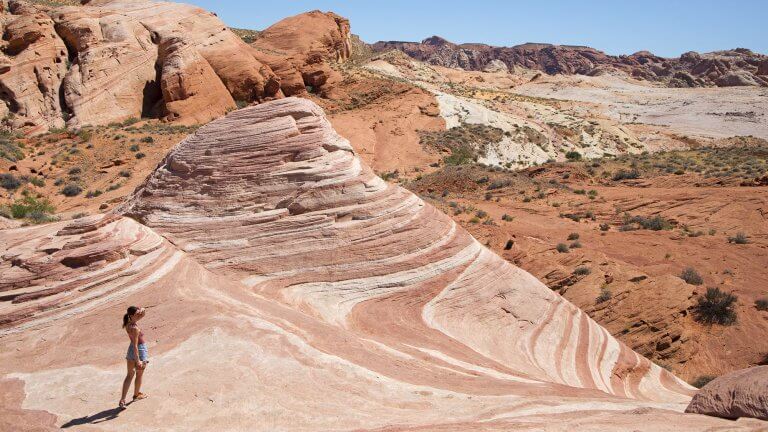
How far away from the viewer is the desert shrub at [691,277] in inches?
687

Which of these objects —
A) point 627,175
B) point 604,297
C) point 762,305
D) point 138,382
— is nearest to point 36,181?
point 138,382

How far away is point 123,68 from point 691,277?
36.2m

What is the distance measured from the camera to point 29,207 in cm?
2202

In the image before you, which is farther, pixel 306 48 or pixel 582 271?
pixel 306 48

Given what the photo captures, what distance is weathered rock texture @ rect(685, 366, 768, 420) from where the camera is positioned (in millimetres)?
5410

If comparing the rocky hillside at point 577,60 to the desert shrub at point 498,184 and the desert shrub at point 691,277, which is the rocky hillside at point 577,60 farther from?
the desert shrub at point 691,277

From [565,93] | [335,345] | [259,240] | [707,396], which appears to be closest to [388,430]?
[335,345]

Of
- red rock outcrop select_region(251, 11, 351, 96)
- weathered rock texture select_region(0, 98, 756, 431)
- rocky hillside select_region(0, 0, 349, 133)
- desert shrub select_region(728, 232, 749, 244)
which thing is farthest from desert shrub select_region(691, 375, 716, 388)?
red rock outcrop select_region(251, 11, 351, 96)

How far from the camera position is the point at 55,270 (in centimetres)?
818

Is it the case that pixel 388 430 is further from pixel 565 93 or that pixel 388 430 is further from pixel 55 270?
pixel 565 93

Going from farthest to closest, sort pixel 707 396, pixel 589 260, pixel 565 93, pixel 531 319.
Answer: pixel 565 93, pixel 589 260, pixel 531 319, pixel 707 396

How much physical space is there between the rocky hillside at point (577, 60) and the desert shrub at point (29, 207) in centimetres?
11756

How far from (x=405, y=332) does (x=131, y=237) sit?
476 centimetres

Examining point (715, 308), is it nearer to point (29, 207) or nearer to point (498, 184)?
point (498, 184)
